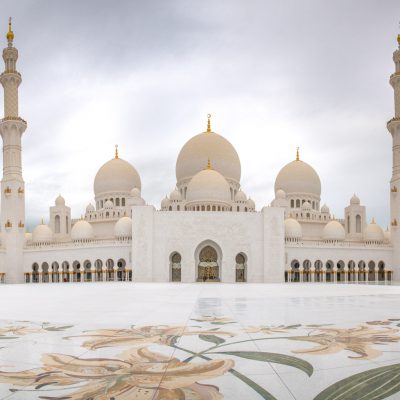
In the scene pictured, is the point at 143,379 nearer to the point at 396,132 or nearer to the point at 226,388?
the point at 226,388

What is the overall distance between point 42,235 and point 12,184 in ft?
18.5

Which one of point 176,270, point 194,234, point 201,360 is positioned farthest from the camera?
point 176,270

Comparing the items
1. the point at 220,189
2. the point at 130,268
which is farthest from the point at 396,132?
the point at 130,268

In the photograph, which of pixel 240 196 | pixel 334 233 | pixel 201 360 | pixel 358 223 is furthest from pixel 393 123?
pixel 201 360

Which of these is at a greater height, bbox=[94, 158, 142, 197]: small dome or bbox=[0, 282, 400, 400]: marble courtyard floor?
bbox=[94, 158, 142, 197]: small dome

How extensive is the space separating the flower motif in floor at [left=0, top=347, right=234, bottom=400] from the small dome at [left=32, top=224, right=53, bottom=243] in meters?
37.3

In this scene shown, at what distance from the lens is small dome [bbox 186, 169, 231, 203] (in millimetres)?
36781

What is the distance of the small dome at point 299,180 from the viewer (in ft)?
150

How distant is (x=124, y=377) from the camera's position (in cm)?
331

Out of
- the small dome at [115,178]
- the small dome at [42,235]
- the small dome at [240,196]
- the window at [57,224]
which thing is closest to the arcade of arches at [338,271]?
the small dome at [240,196]

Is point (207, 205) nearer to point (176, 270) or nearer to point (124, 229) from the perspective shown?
point (176, 270)

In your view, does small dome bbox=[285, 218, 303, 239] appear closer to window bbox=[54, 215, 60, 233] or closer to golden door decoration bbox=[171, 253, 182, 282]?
golden door decoration bbox=[171, 253, 182, 282]

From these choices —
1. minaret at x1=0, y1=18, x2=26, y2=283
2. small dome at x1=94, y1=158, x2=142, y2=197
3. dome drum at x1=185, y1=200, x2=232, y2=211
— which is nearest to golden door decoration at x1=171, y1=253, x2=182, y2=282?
dome drum at x1=185, y1=200, x2=232, y2=211

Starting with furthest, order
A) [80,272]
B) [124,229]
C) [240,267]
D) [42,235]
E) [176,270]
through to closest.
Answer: [42,235] < [80,272] < [124,229] < [240,267] < [176,270]
